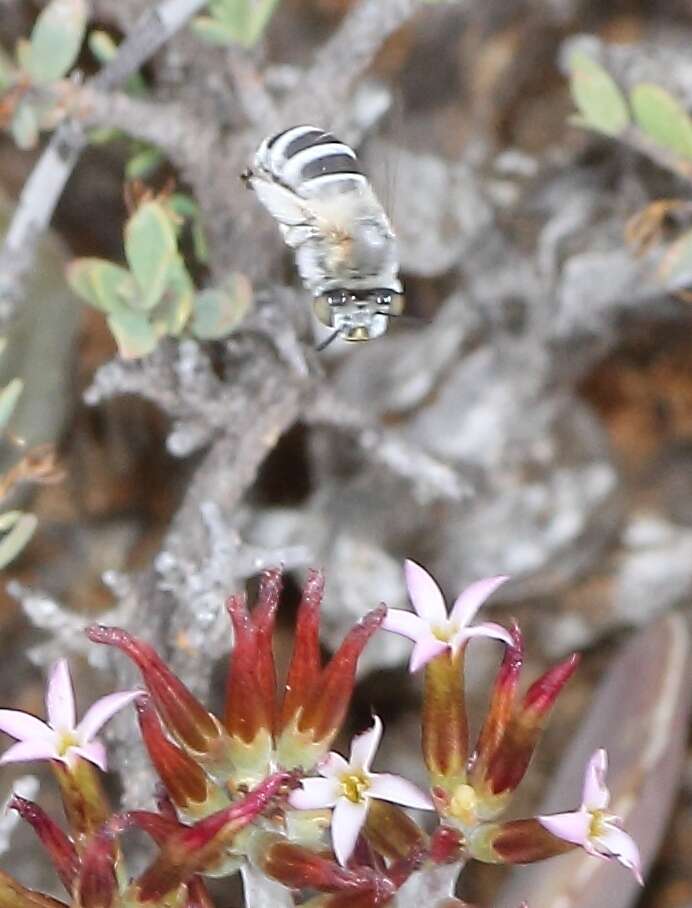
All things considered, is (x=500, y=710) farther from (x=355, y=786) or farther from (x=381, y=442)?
(x=381, y=442)

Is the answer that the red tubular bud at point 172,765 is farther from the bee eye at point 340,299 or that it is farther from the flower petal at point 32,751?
the bee eye at point 340,299

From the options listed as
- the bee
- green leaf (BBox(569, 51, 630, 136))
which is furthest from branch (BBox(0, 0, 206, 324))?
green leaf (BBox(569, 51, 630, 136))

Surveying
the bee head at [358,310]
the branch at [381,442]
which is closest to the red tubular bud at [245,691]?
the bee head at [358,310]

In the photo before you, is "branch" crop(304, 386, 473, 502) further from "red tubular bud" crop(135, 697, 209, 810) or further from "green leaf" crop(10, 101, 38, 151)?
"red tubular bud" crop(135, 697, 209, 810)

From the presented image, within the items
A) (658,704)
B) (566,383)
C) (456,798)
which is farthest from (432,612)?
(566,383)

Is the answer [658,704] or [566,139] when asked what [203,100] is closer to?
[566,139]

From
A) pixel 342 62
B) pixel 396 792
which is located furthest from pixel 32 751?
pixel 342 62
